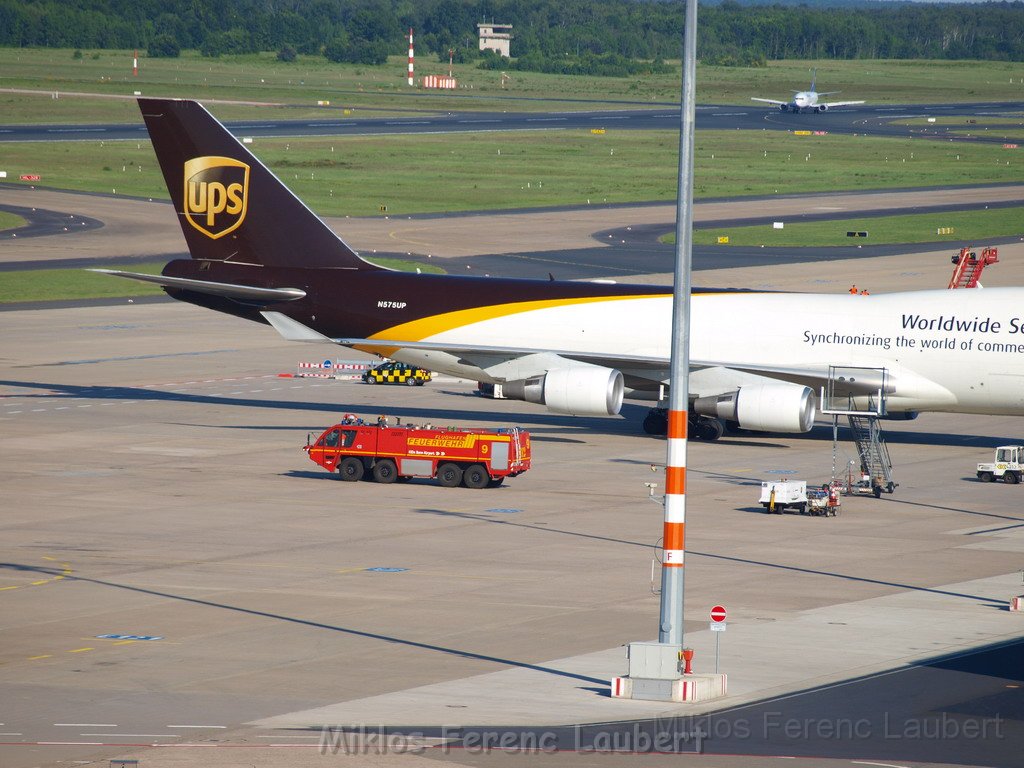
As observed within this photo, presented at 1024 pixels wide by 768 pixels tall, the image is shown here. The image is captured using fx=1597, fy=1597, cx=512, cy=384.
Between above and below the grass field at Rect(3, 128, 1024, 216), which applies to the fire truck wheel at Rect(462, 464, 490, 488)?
below

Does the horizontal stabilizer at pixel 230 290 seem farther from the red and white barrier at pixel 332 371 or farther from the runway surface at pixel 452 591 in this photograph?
the red and white barrier at pixel 332 371

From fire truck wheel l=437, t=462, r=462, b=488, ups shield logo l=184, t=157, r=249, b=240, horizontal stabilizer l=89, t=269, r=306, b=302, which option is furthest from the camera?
ups shield logo l=184, t=157, r=249, b=240

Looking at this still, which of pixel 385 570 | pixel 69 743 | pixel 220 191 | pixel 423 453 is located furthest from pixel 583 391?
pixel 69 743

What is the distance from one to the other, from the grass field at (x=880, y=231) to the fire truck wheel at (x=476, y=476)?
6662cm

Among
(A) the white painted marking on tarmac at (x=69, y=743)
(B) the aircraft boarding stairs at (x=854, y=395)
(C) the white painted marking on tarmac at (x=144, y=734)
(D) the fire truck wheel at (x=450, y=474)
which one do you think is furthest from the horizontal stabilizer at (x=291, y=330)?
(A) the white painted marking on tarmac at (x=69, y=743)

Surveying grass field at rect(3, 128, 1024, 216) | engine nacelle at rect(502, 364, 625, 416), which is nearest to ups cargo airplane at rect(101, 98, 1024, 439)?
engine nacelle at rect(502, 364, 625, 416)

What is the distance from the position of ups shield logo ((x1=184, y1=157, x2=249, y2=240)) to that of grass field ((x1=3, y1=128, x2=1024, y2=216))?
6121cm

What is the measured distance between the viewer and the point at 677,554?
2492 centimetres

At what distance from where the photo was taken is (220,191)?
186 feet

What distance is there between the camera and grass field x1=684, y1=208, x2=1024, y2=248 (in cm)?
11156

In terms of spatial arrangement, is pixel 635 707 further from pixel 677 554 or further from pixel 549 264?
pixel 549 264

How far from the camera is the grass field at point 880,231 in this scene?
111562 millimetres

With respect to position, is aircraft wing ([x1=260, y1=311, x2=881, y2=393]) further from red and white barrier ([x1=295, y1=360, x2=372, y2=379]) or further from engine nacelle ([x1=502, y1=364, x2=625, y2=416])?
red and white barrier ([x1=295, y1=360, x2=372, y2=379])

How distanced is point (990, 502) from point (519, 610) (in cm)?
1813
